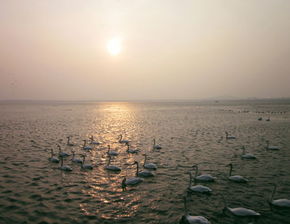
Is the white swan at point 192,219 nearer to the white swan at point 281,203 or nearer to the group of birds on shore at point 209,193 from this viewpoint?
the group of birds on shore at point 209,193

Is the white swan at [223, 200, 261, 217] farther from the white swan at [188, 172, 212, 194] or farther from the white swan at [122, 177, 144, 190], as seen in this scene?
the white swan at [122, 177, 144, 190]

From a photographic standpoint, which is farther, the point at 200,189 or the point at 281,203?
the point at 200,189

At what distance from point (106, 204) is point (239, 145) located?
65.8ft

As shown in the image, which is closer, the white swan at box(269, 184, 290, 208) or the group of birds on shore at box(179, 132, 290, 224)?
the group of birds on shore at box(179, 132, 290, 224)

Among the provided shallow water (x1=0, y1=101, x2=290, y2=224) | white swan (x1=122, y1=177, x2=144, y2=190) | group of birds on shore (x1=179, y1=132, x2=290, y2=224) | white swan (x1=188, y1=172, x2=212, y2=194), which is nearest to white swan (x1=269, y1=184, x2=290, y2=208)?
group of birds on shore (x1=179, y1=132, x2=290, y2=224)

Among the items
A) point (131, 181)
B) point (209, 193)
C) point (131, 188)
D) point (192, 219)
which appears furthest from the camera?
point (131, 181)

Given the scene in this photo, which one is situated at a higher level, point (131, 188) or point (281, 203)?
point (281, 203)

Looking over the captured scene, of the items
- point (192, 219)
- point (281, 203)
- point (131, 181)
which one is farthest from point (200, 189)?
point (131, 181)

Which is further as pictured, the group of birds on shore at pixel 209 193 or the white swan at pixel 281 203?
the white swan at pixel 281 203

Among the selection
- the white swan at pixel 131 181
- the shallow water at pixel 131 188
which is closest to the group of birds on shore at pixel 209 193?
the shallow water at pixel 131 188

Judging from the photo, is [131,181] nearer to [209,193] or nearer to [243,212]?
[209,193]

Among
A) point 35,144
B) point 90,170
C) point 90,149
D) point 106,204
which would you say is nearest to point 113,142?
point 90,149

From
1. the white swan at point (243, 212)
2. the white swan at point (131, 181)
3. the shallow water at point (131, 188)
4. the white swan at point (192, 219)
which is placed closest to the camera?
the white swan at point (192, 219)

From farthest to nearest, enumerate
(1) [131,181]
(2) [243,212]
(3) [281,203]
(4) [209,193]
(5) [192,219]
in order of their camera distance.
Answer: (1) [131,181] → (4) [209,193] → (3) [281,203] → (2) [243,212] → (5) [192,219]
